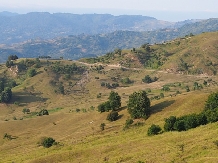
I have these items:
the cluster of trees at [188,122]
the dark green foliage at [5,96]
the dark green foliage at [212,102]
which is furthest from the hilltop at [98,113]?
the dark green foliage at [5,96]

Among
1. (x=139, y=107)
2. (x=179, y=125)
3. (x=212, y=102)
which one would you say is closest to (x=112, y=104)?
(x=139, y=107)

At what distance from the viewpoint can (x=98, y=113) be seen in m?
91.4

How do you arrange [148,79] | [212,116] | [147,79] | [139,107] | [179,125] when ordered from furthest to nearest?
[147,79]
[148,79]
[139,107]
[179,125]
[212,116]

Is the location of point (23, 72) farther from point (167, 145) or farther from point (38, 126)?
point (167, 145)

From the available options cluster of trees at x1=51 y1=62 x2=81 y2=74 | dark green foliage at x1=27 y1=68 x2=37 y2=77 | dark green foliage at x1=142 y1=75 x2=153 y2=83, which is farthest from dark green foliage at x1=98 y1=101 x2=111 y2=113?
dark green foliage at x1=27 y1=68 x2=37 y2=77

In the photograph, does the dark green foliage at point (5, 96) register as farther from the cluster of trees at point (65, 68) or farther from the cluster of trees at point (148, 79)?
the cluster of trees at point (148, 79)

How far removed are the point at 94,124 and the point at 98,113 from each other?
35.4 ft

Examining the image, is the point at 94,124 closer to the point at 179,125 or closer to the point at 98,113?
the point at 98,113

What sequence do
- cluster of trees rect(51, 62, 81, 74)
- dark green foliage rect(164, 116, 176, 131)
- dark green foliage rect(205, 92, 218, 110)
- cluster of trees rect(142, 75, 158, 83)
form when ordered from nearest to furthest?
dark green foliage rect(164, 116, 176, 131) < dark green foliage rect(205, 92, 218, 110) < cluster of trees rect(142, 75, 158, 83) < cluster of trees rect(51, 62, 81, 74)

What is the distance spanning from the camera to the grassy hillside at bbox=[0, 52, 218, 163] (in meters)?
45.9

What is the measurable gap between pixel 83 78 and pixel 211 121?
12957 centimetres

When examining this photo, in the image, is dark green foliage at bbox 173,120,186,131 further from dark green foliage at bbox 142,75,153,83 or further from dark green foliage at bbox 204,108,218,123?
dark green foliage at bbox 142,75,153,83

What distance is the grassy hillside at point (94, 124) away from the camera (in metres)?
45.9

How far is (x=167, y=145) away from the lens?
153ft
